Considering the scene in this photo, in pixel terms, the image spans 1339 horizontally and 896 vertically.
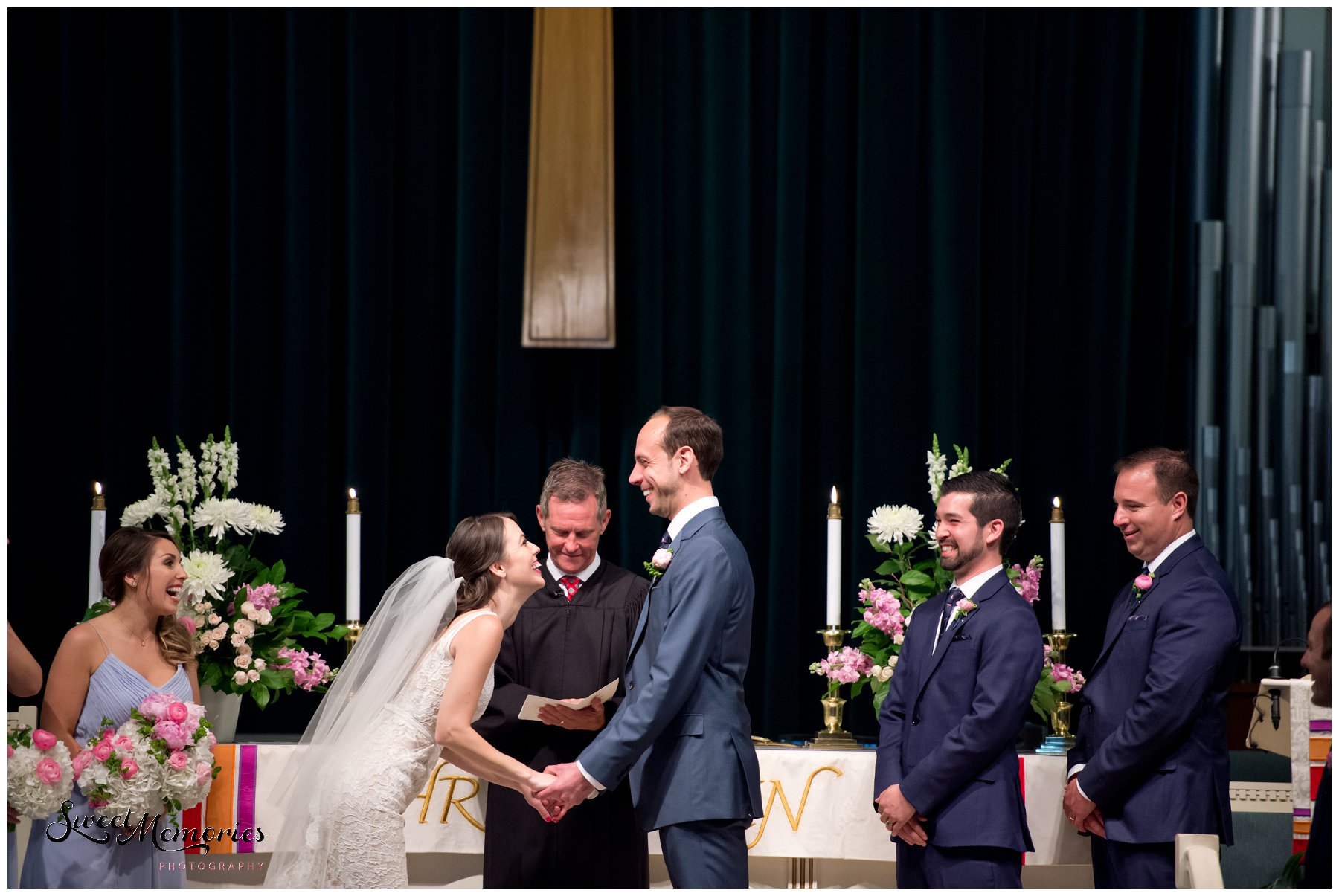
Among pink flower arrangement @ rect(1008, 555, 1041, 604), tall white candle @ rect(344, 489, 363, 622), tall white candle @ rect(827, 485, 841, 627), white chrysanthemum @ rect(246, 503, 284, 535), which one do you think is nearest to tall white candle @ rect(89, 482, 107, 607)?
white chrysanthemum @ rect(246, 503, 284, 535)

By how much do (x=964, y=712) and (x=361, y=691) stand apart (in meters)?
1.49

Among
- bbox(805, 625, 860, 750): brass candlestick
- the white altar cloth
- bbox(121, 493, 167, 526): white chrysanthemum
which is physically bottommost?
the white altar cloth

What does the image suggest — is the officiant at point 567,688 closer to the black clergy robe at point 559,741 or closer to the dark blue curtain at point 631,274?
the black clergy robe at point 559,741

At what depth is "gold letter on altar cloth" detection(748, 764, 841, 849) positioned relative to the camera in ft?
12.3

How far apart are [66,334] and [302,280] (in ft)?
2.96

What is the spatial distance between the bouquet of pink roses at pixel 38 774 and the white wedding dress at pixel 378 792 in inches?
20.9

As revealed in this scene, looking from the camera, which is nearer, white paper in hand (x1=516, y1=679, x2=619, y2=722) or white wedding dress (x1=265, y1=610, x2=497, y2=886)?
white wedding dress (x1=265, y1=610, x2=497, y2=886)

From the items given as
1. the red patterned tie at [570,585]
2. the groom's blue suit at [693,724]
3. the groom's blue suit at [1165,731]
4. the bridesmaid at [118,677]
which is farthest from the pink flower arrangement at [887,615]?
the bridesmaid at [118,677]

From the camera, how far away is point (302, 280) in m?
5.04

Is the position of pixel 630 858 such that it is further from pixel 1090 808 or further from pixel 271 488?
pixel 271 488

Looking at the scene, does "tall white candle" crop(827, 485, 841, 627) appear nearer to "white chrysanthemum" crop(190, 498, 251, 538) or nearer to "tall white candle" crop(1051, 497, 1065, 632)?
"tall white candle" crop(1051, 497, 1065, 632)

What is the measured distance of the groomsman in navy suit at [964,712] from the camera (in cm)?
324

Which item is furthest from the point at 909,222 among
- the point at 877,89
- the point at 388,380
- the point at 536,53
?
the point at 388,380

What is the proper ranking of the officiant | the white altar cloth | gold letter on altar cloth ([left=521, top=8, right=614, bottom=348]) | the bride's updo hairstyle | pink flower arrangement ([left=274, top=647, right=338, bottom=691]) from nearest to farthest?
the bride's updo hairstyle, the officiant, the white altar cloth, pink flower arrangement ([left=274, top=647, right=338, bottom=691]), gold letter on altar cloth ([left=521, top=8, right=614, bottom=348])
